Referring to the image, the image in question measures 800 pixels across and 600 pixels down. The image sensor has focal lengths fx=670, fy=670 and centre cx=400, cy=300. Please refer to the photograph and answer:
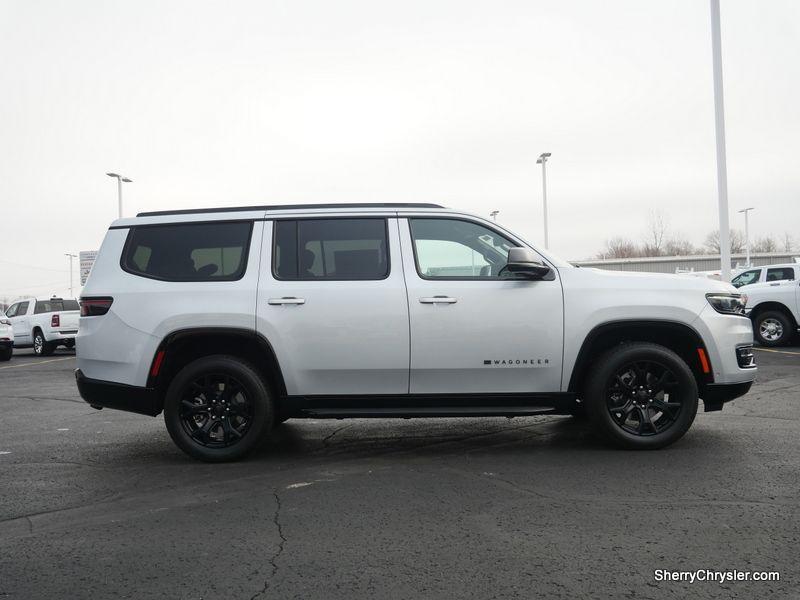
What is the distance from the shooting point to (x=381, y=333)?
5.32m

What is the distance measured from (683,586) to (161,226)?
15.2 ft

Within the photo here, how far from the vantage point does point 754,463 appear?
5.04 m

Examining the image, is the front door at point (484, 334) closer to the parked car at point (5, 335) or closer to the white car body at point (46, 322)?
the parked car at point (5, 335)

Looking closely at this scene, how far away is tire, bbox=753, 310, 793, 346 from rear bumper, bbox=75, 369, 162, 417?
48.3 ft

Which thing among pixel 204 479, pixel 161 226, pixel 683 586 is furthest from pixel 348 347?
pixel 683 586

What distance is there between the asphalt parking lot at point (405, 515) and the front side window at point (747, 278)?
12265mm

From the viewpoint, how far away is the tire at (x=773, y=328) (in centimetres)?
1562

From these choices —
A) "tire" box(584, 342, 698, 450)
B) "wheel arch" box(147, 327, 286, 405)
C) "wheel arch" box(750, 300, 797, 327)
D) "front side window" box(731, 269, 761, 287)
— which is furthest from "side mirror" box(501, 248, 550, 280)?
"front side window" box(731, 269, 761, 287)

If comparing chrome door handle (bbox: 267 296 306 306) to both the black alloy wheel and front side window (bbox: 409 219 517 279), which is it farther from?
the black alloy wheel

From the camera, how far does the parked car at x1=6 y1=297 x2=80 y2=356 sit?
20.6 meters

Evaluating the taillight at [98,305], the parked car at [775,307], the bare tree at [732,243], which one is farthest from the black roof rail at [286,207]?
the bare tree at [732,243]

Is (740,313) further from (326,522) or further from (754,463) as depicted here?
(326,522)

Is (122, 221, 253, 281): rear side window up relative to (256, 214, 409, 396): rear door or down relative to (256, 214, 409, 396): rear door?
up

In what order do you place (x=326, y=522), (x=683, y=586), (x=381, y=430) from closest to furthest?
1. (x=683, y=586)
2. (x=326, y=522)
3. (x=381, y=430)
